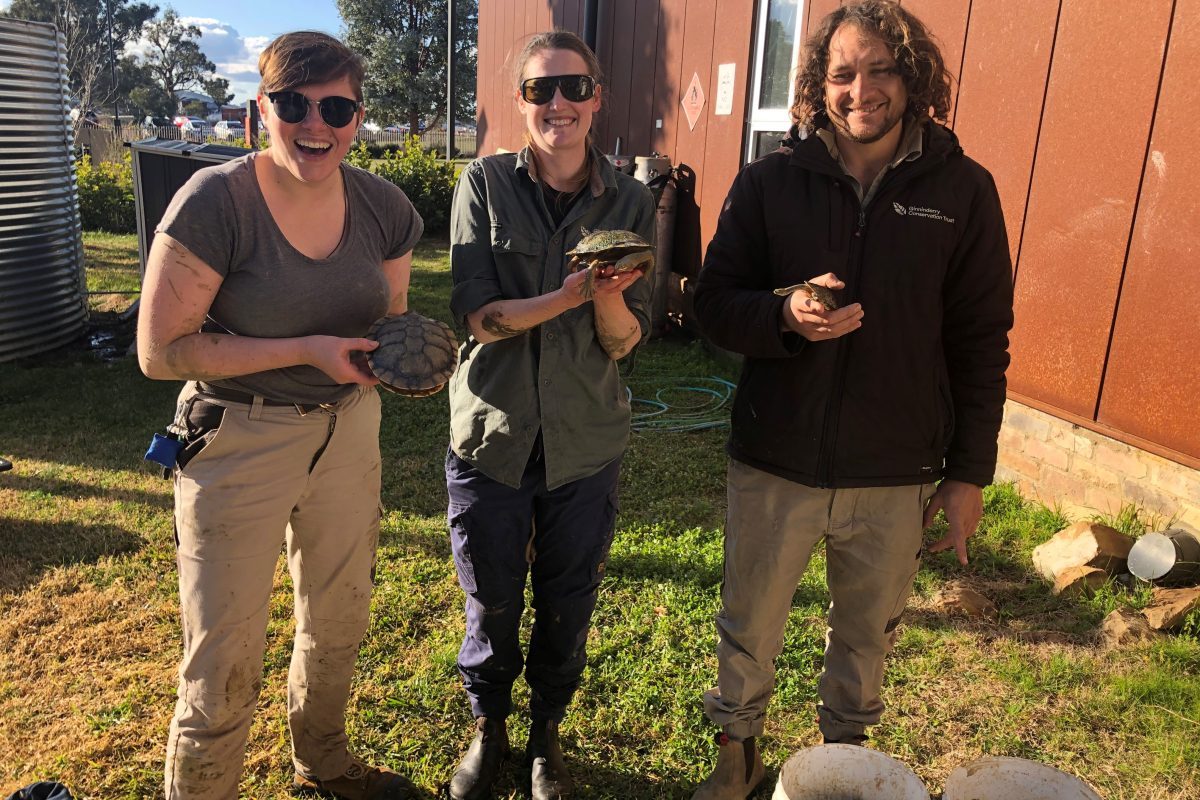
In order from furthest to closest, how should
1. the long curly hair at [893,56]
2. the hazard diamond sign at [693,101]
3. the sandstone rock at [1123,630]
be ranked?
the hazard diamond sign at [693,101]
the sandstone rock at [1123,630]
the long curly hair at [893,56]

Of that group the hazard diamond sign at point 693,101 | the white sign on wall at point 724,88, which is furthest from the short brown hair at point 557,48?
the hazard diamond sign at point 693,101

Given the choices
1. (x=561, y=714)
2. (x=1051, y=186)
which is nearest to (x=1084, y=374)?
(x=1051, y=186)

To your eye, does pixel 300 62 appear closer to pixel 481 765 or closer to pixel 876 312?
pixel 876 312

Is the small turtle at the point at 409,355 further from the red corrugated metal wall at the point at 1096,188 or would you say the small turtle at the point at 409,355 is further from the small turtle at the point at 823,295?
the red corrugated metal wall at the point at 1096,188

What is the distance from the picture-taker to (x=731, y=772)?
297cm

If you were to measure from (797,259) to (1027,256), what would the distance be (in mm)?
3364

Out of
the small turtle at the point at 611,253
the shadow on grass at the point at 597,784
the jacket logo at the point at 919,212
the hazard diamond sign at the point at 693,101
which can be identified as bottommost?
the shadow on grass at the point at 597,784

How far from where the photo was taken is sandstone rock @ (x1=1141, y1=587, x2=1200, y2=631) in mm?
4004

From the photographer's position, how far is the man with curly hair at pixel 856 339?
100 inches

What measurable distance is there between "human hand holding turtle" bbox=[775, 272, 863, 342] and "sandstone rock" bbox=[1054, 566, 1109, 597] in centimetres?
278

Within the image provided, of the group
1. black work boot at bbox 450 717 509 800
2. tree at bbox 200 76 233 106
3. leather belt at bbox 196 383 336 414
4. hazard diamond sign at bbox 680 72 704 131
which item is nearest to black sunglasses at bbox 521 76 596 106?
leather belt at bbox 196 383 336 414

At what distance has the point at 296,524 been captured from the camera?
2.63 metres

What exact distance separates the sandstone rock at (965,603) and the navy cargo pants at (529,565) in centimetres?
223

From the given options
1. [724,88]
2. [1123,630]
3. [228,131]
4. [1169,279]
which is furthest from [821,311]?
Answer: [228,131]
